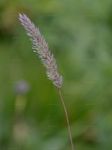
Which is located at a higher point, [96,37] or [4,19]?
[96,37]

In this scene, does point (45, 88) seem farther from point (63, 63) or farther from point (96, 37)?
point (96, 37)

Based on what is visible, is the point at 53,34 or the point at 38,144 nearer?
the point at 38,144

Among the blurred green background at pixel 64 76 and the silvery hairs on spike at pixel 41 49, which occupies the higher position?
the silvery hairs on spike at pixel 41 49

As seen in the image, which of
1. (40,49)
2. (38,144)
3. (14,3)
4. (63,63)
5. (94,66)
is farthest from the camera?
(14,3)

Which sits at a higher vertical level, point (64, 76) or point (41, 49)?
point (41, 49)

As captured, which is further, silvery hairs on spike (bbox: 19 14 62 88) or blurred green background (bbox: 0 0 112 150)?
blurred green background (bbox: 0 0 112 150)

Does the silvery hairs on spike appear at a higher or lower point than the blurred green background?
higher

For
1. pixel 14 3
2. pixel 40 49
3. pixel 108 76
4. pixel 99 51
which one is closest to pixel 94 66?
pixel 99 51

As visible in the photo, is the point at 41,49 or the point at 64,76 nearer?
the point at 41,49
